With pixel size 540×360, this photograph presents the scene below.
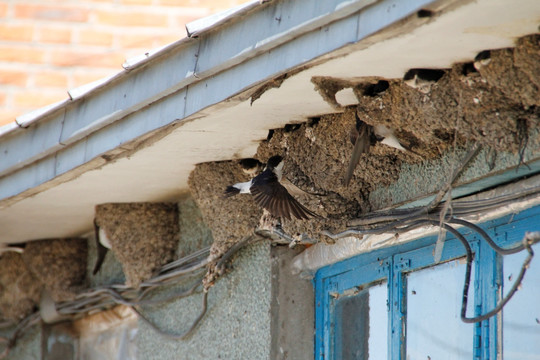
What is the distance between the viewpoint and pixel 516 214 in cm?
315

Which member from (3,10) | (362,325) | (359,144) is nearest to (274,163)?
(359,144)

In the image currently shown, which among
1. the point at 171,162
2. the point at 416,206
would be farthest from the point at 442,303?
the point at 171,162

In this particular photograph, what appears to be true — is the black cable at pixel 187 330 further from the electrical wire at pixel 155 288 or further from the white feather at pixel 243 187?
the white feather at pixel 243 187

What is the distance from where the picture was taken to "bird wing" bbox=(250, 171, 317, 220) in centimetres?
391

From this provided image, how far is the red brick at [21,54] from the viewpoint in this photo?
19.5 ft

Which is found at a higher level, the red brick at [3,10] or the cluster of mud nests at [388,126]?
the red brick at [3,10]

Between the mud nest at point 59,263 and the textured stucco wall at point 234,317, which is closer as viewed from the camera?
the textured stucco wall at point 234,317

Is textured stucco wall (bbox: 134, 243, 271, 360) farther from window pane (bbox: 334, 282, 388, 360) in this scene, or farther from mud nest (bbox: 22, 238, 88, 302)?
mud nest (bbox: 22, 238, 88, 302)

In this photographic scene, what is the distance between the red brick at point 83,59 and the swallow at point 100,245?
103cm

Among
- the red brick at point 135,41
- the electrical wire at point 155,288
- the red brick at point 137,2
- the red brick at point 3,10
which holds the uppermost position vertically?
the red brick at point 137,2

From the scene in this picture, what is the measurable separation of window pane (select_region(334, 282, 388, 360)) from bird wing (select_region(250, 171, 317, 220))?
43cm

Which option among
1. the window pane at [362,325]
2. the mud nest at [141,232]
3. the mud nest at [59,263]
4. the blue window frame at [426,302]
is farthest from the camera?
the mud nest at [59,263]

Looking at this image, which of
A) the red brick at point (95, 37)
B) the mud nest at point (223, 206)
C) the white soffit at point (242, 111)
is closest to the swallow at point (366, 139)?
the white soffit at point (242, 111)

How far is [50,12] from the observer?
6.14 metres
